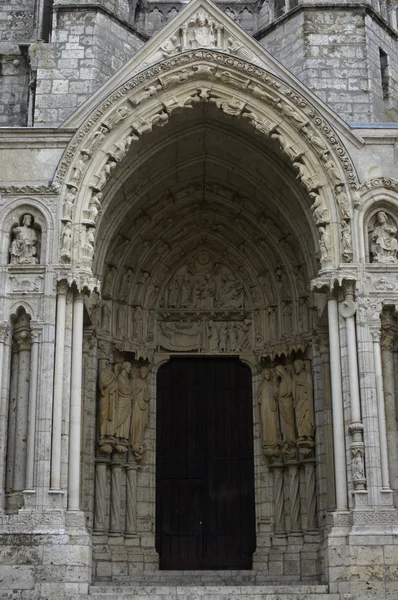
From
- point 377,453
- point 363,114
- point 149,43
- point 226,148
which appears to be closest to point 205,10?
point 149,43

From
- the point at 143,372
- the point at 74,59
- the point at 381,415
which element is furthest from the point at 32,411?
the point at 74,59

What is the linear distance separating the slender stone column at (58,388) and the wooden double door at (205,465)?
Result: 3077mm

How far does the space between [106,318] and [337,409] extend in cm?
413

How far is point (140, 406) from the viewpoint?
1413 centimetres

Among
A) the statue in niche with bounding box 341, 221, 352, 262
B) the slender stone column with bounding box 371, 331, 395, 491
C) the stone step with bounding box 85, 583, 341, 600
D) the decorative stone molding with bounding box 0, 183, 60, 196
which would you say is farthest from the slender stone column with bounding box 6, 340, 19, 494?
the slender stone column with bounding box 371, 331, 395, 491

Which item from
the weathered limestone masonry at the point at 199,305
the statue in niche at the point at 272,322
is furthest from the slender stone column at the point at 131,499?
the statue in niche at the point at 272,322

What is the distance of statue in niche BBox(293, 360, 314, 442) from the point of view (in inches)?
531

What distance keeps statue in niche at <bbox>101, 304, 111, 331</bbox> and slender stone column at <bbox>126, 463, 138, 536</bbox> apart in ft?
6.88

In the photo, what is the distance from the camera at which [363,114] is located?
→ 589 inches

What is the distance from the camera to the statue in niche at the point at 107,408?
44.4 feet

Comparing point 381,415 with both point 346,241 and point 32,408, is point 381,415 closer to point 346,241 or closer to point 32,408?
point 346,241

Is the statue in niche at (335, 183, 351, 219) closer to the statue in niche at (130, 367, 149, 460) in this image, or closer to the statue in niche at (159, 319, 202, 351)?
the statue in niche at (159, 319, 202, 351)

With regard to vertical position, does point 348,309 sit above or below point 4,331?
above

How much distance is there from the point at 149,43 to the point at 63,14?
10.4 ft
